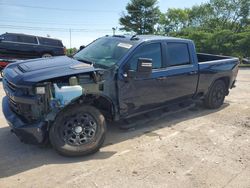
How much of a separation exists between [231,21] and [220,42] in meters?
25.4

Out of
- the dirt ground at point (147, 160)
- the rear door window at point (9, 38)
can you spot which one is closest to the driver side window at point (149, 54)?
the dirt ground at point (147, 160)

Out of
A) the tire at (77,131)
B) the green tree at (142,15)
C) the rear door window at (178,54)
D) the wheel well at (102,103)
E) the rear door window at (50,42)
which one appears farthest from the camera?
the green tree at (142,15)

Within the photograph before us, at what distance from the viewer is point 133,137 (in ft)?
16.6

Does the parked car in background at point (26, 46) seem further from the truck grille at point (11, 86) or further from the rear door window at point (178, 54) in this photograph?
the rear door window at point (178, 54)

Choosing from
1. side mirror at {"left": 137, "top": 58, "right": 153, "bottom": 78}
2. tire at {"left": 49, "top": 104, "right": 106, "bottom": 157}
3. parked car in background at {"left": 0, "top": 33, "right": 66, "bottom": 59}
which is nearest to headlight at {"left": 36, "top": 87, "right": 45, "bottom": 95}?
tire at {"left": 49, "top": 104, "right": 106, "bottom": 157}

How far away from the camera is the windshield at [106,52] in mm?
4902

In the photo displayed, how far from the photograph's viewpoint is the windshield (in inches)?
193

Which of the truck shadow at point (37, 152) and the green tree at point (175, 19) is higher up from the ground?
the green tree at point (175, 19)

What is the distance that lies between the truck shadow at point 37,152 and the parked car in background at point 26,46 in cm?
907

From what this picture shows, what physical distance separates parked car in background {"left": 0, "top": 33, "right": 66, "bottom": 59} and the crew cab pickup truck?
9.07 metres

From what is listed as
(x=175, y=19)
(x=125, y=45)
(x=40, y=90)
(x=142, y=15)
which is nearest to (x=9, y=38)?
(x=125, y=45)

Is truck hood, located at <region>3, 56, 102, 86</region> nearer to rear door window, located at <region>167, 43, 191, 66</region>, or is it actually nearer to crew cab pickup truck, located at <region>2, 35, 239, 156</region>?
crew cab pickup truck, located at <region>2, 35, 239, 156</region>

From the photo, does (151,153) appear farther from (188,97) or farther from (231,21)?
(231,21)

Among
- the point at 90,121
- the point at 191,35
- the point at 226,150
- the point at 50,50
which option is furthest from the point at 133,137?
the point at 191,35
